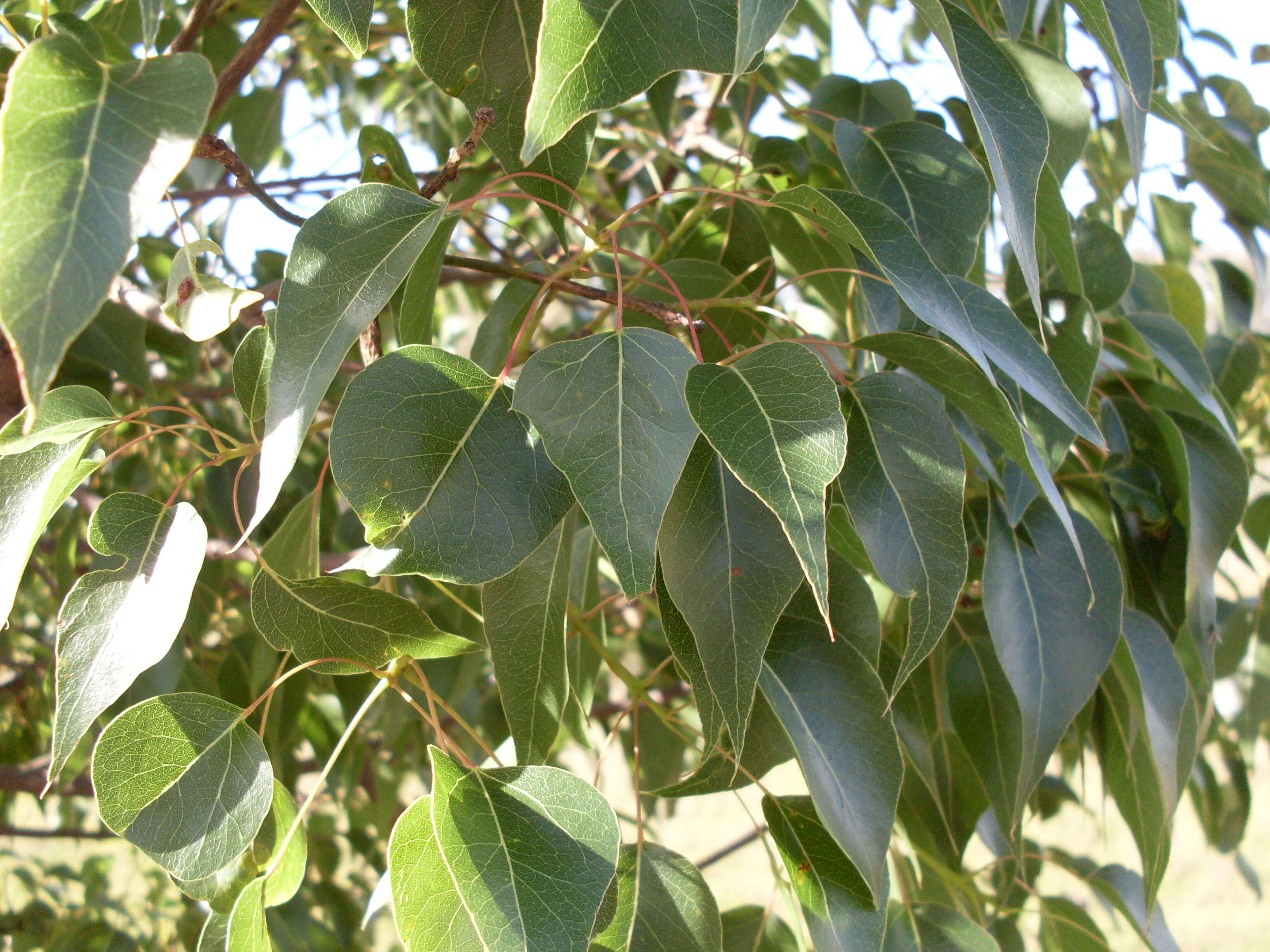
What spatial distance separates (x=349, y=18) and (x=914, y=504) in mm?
245

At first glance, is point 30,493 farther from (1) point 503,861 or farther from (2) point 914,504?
(2) point 914,504

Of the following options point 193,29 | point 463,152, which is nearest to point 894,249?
point 463,152

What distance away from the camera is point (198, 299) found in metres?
0.34

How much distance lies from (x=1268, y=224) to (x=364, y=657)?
801mm

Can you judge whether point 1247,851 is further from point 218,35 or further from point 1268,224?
point 218,35

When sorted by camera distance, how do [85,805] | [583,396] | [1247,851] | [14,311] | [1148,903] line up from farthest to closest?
[1247,851] → [85,805] → [1148,903] → [583,396] → [14,311]

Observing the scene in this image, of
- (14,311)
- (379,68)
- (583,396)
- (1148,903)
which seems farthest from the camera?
(379,68)

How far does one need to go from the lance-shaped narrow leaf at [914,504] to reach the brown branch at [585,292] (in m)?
0.09

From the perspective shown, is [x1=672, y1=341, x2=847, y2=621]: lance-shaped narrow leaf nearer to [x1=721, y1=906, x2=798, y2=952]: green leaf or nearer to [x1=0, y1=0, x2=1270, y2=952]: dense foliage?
[x1=0, y1=0, x2=1270, y2=952]: dense foliage

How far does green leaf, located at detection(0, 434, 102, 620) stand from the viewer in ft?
1.00

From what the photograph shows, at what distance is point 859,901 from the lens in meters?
0.38

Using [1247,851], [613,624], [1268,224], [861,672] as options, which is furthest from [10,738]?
[1247,851]

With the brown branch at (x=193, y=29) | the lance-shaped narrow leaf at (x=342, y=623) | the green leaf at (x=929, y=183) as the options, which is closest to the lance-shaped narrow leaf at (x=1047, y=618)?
the green leaf at (x=929, y=183)

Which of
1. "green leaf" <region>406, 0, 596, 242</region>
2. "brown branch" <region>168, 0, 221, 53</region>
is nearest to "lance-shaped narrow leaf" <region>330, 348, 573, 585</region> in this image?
"green leaf" <region>406, 0, 596, 242</region>
